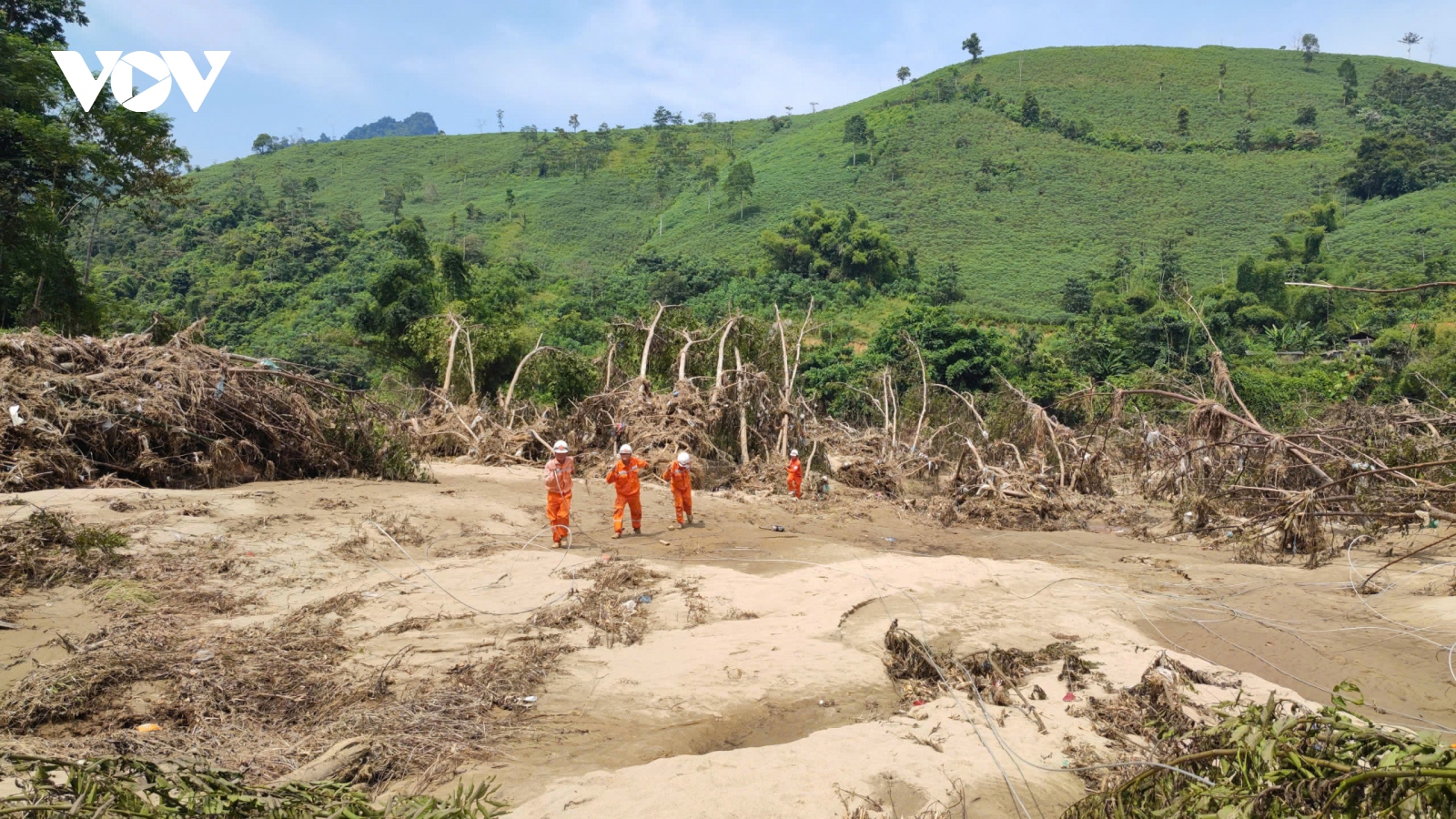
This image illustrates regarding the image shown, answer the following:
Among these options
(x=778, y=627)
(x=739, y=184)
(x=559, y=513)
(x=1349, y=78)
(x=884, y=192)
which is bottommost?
(x=778, y=627)

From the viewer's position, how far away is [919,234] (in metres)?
61.5

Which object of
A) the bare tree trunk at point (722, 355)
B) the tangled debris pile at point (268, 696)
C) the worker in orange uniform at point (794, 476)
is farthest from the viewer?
the bare tree trunk at point (722, 355)

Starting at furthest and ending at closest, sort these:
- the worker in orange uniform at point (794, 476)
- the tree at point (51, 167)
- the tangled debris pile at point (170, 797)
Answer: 1. the tree at point (51, 167)
2. the worker in orange uniform at point (794, 476)
3. the tangled debris pile at point (170, 797)

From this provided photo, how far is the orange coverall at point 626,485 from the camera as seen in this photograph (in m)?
9.77

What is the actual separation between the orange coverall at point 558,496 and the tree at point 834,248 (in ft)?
139

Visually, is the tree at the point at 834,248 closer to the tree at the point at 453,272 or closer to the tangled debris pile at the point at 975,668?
the tree at the point at 453,272

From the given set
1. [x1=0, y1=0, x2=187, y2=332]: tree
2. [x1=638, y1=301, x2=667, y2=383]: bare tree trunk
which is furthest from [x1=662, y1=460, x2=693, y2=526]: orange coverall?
[x1=0, y1=0, x2=187, y2=332]: tree

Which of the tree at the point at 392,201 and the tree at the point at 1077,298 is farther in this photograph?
the tree at the point at 392,201

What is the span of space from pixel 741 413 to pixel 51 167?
15.0 m

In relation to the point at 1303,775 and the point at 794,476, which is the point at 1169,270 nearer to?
the point at 794,476

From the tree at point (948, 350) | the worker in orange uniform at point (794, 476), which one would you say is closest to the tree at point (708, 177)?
the tree at point (948, 350)

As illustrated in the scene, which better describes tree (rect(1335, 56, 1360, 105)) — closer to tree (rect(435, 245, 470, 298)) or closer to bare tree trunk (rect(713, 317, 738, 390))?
tree (rect(435, 245, 470, 298))

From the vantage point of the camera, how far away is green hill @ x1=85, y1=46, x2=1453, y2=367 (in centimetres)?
4925

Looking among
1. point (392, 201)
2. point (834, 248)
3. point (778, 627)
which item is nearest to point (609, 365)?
point (778, 627)
